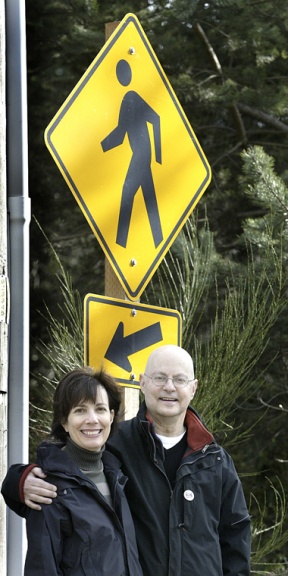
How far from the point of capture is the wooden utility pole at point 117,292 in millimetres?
4094

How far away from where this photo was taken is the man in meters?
3.46

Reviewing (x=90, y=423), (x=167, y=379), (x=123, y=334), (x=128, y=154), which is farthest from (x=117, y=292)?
(x=90, y=423)

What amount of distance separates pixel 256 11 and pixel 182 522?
26.9 ft

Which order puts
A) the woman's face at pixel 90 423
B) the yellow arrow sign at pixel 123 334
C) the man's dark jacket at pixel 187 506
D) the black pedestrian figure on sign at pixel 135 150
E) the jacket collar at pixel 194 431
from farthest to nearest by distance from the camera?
the black pedestrian figure on sign at pixel 135 150
the yellow arrow sign at pixel 123 334
the jacket collar at pixel 194 431
the man's dark jacket at pixel 187 506
the woman's face at pixel 90 423

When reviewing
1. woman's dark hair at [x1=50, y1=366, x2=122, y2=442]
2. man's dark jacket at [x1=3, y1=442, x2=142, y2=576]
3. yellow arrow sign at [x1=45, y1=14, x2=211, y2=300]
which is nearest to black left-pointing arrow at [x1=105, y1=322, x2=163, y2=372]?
yellow arrow sign at [x1=45, y1=14, x2=211, y2=300]

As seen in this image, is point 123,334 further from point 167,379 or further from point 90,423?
point 90,423

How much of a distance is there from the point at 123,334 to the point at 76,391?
0.65m

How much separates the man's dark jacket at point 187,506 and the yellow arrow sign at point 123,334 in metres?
0.33

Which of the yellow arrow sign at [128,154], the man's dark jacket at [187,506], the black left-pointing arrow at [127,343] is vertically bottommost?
the man's dark jacket at [187,506]

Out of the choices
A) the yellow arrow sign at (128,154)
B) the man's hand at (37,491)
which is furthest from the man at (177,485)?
the yellow arrow sign at (128,154)

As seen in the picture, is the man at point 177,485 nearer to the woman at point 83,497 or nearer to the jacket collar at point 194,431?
the jacket collar at point 194,431

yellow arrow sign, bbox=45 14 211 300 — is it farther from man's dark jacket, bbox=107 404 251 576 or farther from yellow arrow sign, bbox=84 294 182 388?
man's dark jacket, bbox=107 404 251 576

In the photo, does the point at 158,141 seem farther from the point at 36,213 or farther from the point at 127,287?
the point at 36,213

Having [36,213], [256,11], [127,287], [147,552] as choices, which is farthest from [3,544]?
[36,213]
